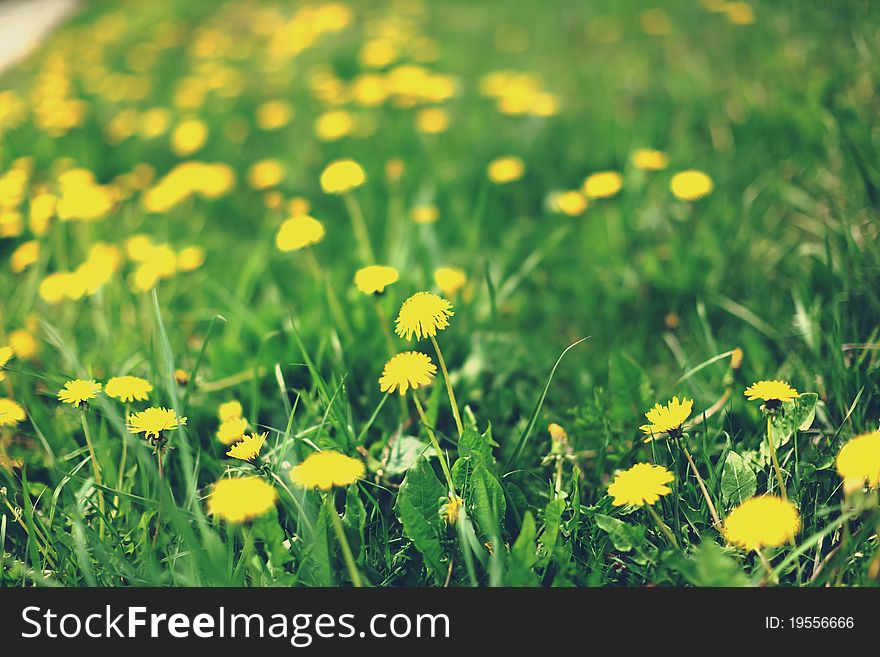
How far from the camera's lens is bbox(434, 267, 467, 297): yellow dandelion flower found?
164 cm

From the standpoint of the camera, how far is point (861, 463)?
95 cm

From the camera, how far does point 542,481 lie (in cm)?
128

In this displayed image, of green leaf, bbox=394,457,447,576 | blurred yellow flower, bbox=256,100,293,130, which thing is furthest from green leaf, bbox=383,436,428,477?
blurred yellow flower, bbox=256,100,293,130

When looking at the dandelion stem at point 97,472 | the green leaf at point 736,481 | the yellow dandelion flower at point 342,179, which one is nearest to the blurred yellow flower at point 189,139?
the yellow dandelion flower at point 342,179

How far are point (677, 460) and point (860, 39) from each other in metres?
1.82

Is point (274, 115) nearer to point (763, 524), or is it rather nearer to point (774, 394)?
point (774, 394)

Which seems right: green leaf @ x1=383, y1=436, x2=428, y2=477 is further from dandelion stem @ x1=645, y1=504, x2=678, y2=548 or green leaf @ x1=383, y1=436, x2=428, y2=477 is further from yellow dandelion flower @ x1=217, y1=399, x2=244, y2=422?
dandelion stem @ x1=645, y1=504, x2=678, y2=548

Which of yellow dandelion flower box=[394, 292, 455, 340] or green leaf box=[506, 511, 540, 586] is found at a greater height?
yellow dandelion flower box=[394, 292, 455, 340]

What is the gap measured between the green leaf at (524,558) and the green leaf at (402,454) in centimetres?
32

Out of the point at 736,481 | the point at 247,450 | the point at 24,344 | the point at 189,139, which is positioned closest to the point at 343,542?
the point at 247,450

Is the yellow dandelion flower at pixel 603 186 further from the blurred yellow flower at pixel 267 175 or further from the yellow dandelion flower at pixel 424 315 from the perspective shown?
the blurred yellow flower at pixel 267 175

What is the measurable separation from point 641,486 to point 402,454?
1.64ft

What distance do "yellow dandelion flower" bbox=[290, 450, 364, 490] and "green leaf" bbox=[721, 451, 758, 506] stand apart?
0.64m

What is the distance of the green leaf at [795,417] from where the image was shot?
1213mm
